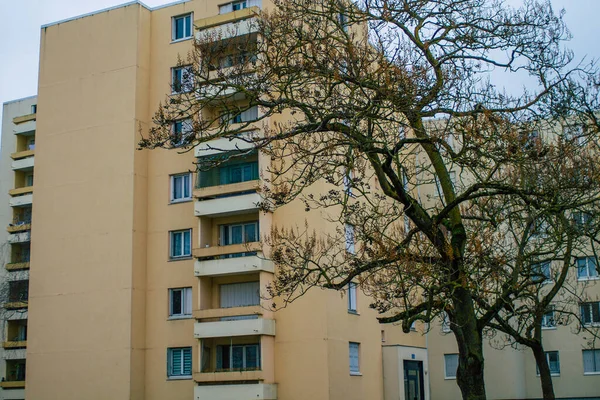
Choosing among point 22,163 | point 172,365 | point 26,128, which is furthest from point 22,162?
point 172,365

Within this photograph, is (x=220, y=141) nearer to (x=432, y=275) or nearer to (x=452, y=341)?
(x=452, y=341)

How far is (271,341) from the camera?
34.0 meters

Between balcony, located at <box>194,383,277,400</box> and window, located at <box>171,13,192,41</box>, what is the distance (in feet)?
55.8

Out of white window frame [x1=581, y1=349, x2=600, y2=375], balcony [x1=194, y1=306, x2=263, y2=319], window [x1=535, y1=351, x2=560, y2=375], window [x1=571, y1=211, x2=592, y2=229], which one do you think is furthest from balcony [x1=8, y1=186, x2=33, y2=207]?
window [x1=571, y1=211, x2=592, y2=229]

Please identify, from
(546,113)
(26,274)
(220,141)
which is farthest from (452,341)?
(546,113)

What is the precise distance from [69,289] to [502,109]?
27104 millimetres

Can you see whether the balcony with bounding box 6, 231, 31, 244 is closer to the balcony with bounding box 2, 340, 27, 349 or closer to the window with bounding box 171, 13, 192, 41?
the balcony with bounding box 2, 340, 27, 349

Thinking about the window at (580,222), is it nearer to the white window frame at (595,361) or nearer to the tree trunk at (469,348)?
the tree trunk at (469,348)

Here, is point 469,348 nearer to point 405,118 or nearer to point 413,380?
point 405,118

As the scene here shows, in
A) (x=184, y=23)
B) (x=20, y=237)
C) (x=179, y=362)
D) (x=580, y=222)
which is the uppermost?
(x=184, y=23)

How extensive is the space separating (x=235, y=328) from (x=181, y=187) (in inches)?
304

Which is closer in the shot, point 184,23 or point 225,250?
point 225,250

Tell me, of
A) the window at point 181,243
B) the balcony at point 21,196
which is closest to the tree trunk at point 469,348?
the window at point 181,243

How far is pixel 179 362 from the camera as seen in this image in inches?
1401
